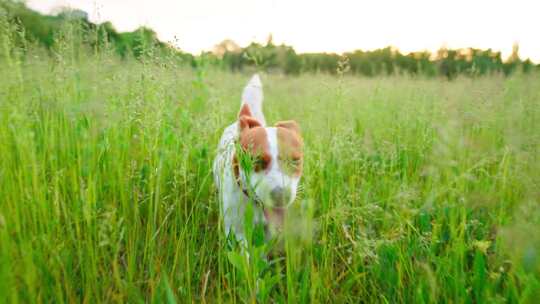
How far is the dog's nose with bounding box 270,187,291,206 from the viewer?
1.53 metres

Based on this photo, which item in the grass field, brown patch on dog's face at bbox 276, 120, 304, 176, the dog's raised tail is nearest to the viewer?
the grass field

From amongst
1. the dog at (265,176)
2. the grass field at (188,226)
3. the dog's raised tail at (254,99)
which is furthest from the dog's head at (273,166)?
the dog's raised tail at (254,99)

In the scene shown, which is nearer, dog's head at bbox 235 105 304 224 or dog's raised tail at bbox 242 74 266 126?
dog's head at bbox 235 105 304 224

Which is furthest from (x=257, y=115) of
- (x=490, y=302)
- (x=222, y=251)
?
(x=490, y=302)

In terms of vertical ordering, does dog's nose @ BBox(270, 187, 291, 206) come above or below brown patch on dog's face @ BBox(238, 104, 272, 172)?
below

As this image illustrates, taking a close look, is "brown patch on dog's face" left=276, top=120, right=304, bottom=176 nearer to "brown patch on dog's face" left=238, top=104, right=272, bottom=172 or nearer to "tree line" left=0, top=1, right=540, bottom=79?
"brown patch on dog's face" left=238, top=104, right=272, bottom=172

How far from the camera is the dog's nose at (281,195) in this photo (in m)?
1.53

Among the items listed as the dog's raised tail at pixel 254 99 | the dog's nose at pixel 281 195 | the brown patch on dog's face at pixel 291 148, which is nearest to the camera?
the dog's nose at pixel 281 195

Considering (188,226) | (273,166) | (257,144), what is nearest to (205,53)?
(257,144)

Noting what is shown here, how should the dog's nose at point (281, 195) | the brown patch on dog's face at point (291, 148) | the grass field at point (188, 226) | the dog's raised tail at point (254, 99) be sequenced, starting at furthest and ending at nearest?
1. the dog's raised tail at point (254, 99)
2. the brown patch on dog's face at point (291, 148)
3. the dog's nose at point (281, 195)
4. the grass field at point (188, 226)

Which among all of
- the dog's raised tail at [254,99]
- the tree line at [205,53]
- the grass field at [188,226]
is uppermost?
the tree line at [205,53]

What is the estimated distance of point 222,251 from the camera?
56.2 inches

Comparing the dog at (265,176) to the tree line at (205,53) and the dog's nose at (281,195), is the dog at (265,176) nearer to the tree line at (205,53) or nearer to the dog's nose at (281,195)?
the dog's nose at (281,195)

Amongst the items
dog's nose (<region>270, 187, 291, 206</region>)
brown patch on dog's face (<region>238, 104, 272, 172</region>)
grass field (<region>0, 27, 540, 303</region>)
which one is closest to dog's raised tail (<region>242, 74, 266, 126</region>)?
grass field (<region>0, 27, 540, 303</region>)
